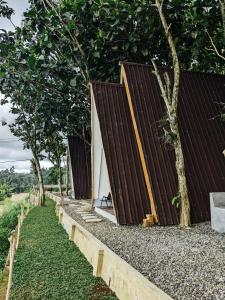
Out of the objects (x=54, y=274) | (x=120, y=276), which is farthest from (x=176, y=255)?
(x=54, y=274)

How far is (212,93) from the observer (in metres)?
10.4

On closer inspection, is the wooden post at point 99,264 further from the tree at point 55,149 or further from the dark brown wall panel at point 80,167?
the tree at point 55,149

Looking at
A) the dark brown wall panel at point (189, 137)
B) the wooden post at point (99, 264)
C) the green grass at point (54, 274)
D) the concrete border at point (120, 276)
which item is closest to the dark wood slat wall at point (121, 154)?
the dark brown wall panel at point (189, 137)

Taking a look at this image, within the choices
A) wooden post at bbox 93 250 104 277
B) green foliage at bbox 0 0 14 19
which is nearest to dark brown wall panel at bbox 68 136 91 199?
green foliage at bbox 0 0 14 19

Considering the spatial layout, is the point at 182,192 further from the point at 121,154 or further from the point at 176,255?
the point at 176,255

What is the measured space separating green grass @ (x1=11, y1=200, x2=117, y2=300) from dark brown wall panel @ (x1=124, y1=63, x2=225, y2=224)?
2.78 meters

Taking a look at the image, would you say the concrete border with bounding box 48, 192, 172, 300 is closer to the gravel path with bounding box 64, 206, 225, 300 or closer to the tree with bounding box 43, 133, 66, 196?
the gravel path with bounding box 64, 206, 225, 300

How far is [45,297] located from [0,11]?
1158cm

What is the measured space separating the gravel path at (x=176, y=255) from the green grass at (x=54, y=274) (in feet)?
2.27

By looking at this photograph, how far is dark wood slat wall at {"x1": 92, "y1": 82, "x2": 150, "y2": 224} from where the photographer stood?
8.18 metres

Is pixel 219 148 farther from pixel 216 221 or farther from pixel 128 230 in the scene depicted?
pixel 128 230

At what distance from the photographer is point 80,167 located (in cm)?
1973

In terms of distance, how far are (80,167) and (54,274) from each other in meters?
14.2

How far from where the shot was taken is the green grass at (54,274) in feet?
15.1
